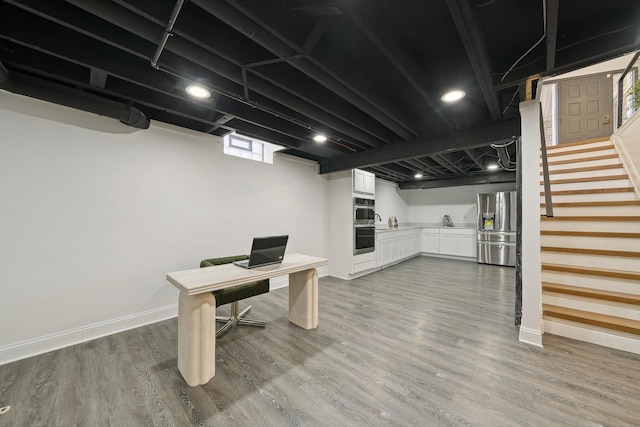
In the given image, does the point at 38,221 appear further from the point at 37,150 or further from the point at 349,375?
the point at 349,375

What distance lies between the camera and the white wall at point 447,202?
23.0ft

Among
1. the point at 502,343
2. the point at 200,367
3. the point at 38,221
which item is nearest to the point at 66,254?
the point at 38,221

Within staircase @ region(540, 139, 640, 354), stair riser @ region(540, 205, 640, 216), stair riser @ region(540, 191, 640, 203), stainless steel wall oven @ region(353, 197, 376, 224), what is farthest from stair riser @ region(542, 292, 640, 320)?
stainless steel wall oven @ region(353, 197, 376, 224)

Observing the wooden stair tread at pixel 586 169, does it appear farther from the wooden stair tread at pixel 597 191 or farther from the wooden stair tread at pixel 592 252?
the wooden stair tread at pixel 592 252

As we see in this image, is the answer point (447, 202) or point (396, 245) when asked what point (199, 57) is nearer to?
point (396, 245)

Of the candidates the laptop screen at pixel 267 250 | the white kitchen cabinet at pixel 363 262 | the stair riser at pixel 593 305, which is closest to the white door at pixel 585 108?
the stair riser at pixel 593 305

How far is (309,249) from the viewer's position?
191 inches

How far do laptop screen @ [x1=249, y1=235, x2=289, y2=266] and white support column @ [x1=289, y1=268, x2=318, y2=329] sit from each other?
17.8 inches

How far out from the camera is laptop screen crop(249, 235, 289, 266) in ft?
7.32

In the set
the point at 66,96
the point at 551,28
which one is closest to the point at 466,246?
the point at 551,28

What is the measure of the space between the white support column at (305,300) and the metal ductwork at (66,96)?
2.57 m

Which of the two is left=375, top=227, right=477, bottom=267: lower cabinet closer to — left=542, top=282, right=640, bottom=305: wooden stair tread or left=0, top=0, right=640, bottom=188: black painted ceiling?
left=542, top=282, right=640, bottom=305: wooden stair tread

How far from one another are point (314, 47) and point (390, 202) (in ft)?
20.1

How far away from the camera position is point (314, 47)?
1.74 meters
